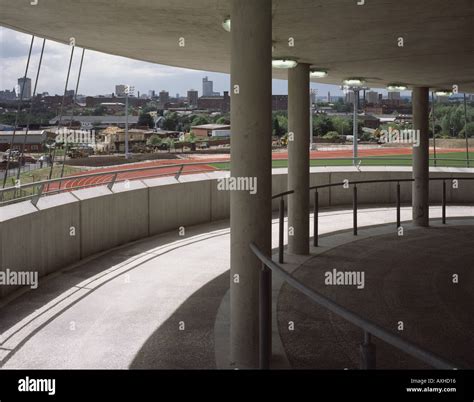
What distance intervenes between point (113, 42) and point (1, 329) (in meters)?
5.37

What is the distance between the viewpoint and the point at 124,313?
7.75m

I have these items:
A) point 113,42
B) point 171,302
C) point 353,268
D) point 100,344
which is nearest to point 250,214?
point 100,344

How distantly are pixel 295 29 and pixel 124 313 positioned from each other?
14.6 ft

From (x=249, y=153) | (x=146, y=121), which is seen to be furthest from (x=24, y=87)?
(x=249, y=153)

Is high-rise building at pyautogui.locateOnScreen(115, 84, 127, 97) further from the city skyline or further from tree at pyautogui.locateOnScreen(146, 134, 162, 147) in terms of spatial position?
tree at pyautogui.locateOnScreen(146, 134, 162, 147)

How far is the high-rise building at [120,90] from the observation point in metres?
15.7

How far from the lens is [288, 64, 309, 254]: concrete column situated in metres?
11.5

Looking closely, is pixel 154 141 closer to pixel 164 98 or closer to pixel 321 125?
pixel 164 98

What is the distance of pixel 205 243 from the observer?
1260cm

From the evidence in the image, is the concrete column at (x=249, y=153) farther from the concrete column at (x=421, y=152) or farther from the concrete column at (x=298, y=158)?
the concrete column at (x=421, y=152)

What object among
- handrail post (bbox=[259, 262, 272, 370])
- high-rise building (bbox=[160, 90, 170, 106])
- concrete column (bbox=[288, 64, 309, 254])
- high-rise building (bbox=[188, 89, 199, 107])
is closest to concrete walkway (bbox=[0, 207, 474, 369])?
handrail post (bbox=[259, 262, 272, 370])
